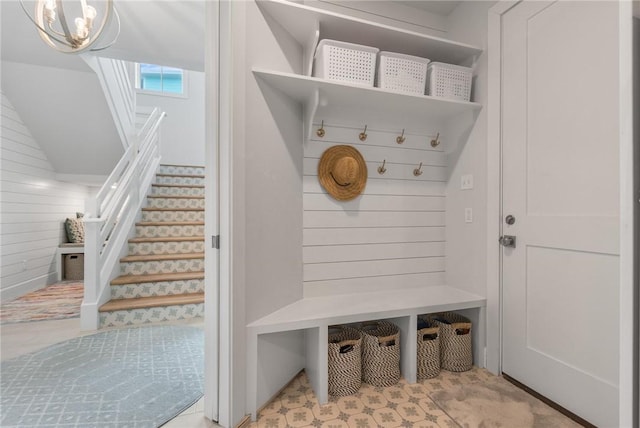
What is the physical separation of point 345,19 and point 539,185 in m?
1.38

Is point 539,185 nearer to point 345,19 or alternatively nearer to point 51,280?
point 345,19

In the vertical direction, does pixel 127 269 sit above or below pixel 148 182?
below

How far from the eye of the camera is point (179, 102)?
550 centimetres

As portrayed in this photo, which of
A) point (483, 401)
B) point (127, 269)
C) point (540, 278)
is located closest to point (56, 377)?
point (127, 269)

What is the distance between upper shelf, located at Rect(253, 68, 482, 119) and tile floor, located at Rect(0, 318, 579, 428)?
1.68 m

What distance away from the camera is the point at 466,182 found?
2.03m

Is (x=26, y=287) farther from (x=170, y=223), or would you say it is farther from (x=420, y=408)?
(x=420, y=408)

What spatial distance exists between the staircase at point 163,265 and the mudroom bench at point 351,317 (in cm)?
159

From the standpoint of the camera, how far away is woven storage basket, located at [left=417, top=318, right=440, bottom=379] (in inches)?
72.0

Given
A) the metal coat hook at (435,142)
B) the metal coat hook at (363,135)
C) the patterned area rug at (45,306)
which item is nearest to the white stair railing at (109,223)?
the patterned area rug at (45,306)

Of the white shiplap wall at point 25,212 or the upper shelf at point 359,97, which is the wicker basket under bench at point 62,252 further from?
the upper shelf at point 359,97

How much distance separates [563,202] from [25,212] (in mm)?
5227

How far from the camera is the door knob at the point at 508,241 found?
1.74 m

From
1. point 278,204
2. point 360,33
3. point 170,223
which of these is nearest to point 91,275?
point 170,223
